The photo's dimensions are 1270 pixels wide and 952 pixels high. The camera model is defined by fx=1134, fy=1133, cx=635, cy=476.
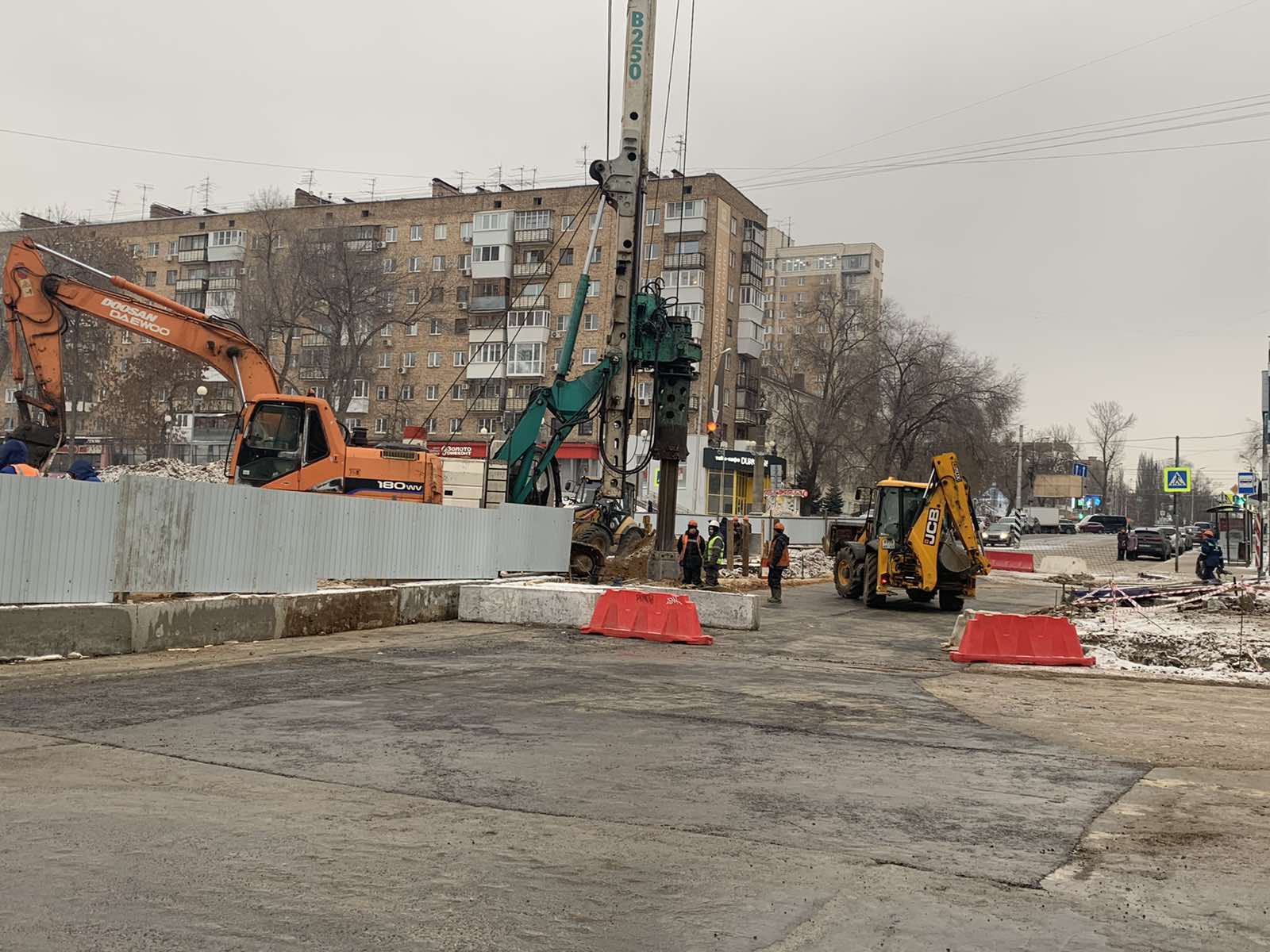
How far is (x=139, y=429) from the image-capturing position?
5991cm

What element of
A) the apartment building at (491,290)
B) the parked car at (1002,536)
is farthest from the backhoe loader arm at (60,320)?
the apartment building at (491,290)

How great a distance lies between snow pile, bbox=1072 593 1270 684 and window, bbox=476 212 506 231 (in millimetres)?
61150

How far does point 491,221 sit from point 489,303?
218 inches

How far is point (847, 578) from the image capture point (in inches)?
1104

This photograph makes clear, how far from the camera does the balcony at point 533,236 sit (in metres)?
76.6

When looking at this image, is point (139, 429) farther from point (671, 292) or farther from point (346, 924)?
point (346, 924)

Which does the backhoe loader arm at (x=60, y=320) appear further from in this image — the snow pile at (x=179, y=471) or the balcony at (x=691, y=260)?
the balcony at (x=691, y=260)

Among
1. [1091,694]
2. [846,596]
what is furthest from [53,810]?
[846,596]

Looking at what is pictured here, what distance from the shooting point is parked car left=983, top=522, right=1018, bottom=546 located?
62.8 metres

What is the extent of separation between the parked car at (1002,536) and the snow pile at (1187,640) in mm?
41080

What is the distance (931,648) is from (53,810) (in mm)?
14097

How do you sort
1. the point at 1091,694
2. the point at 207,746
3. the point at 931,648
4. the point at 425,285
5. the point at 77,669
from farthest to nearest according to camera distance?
the point at 425,285 → the point at 931,648 → the point at 1091,694 → the point at 77,669 → the point at 207,746

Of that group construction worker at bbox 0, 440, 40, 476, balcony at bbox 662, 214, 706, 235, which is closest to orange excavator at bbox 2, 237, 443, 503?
construction worker at bbox 0, 440, 40, 476

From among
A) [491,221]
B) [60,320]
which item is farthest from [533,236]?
[60,320]
